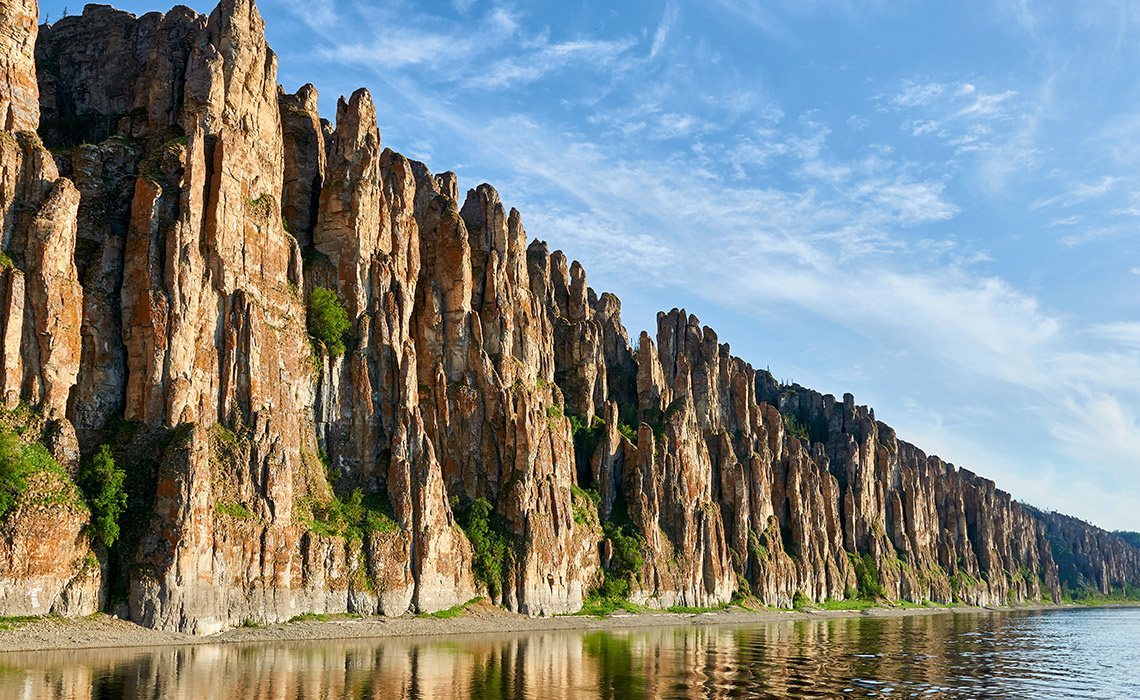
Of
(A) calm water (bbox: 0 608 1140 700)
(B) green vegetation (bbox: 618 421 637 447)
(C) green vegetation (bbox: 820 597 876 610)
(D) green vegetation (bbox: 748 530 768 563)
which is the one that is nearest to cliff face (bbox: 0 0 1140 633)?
(B) green vegetation (bbox: 618 421 637 447)

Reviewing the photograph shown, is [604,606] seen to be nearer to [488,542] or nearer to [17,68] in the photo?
[488,542]

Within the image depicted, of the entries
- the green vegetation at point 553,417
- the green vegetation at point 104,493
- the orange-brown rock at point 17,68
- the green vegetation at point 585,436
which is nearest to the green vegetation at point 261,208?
the orange-brown rock at point 17,68

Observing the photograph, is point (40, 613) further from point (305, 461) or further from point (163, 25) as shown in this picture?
point (163, 25)

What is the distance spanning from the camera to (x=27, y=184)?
264 feet

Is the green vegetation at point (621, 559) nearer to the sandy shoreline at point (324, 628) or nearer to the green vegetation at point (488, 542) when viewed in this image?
the sandy shoreline at point (324, 628)

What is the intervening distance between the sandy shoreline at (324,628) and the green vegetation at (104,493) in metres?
6.83

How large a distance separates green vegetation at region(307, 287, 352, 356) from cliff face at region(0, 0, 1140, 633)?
1.04 m

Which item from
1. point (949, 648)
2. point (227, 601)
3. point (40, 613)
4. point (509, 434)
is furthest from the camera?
point (509, 434)

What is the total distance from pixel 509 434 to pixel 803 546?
88.8 m

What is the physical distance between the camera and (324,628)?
80688mm

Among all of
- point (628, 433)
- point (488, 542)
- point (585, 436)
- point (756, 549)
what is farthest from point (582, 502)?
point (756, 549)

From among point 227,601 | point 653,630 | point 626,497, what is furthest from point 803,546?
point 227,601

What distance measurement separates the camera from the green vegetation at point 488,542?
107m

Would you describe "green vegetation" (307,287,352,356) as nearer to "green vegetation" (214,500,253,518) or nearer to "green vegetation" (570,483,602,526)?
"green vegetation" (214,500,253,518)
